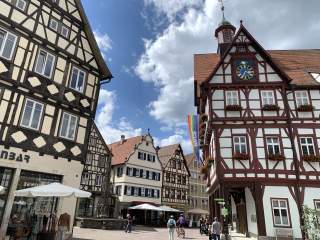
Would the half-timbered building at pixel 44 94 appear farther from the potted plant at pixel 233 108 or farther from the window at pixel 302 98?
the window at pixel 302 98

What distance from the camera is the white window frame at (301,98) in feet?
65.1

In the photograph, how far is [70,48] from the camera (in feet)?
55.5

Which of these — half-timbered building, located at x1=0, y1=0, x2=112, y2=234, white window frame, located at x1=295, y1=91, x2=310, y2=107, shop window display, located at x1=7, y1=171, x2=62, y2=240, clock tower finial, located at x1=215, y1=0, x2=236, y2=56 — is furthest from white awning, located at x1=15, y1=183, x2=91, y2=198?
clock tower finial, located at x1=215, y1=0, x2=236, y2=56

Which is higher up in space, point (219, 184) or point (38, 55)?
point (38, 55)

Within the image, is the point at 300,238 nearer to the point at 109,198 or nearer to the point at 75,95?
the point at 75,95

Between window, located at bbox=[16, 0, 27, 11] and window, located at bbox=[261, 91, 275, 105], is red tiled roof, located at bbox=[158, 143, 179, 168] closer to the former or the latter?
window, located at bbox=[261, 91, 275, 105]

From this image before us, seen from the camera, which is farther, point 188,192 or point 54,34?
point 188,192

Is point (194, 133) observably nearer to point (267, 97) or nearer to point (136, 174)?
point (267, 97)

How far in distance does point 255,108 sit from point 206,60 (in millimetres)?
7643

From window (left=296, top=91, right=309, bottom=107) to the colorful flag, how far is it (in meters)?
8.31

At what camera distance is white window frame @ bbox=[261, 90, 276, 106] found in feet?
64.5

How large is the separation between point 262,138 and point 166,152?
3270cm

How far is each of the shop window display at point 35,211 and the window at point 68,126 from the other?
232cm

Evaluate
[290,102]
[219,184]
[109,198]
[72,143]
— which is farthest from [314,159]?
[109,198]
